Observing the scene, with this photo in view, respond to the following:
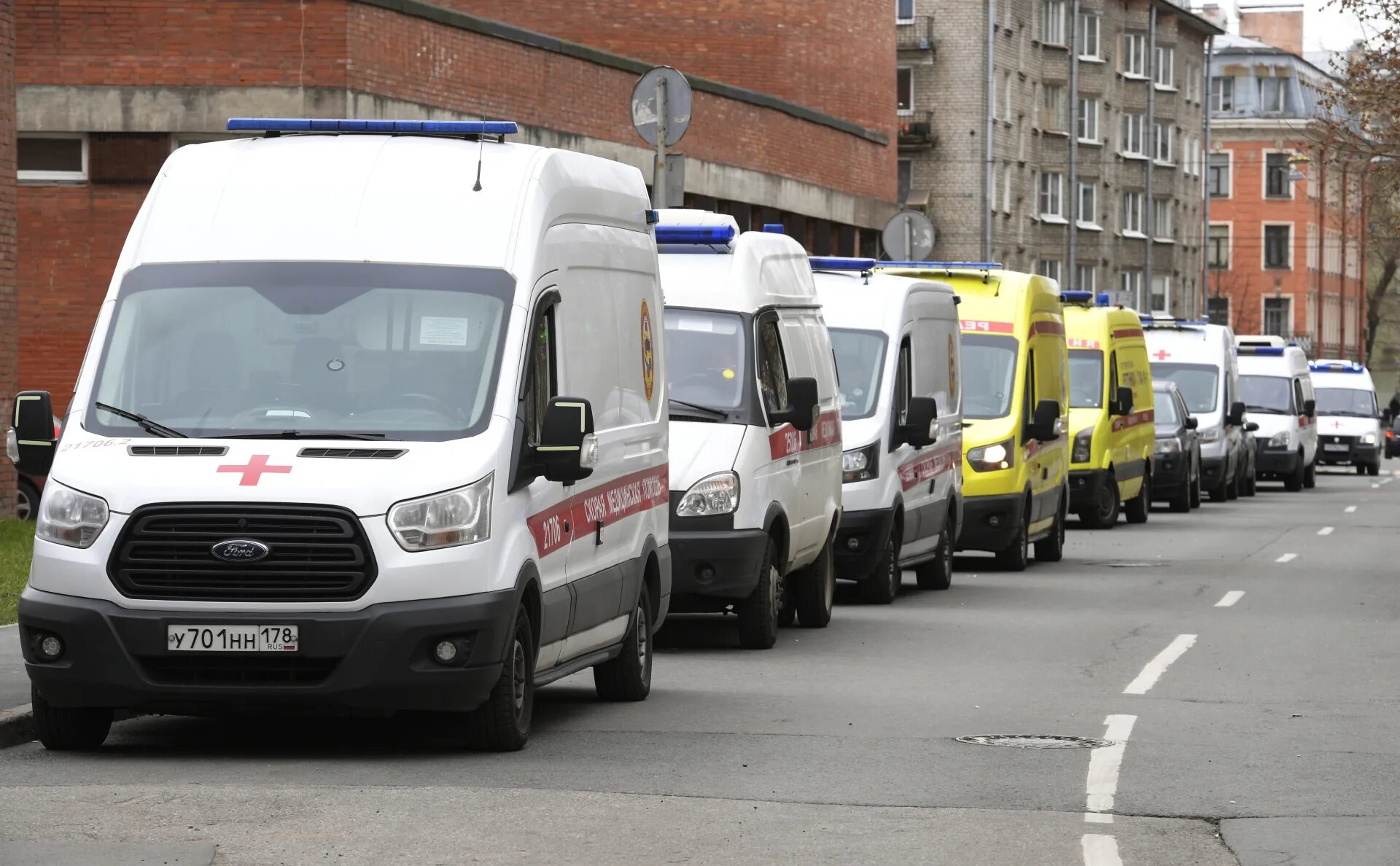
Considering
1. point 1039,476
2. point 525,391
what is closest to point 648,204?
point 525,391

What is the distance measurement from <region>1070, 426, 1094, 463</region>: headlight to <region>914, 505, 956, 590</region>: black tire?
8.96 metres

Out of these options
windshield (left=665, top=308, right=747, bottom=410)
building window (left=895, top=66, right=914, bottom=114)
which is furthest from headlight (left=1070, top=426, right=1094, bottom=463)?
building window (left=895, top=66, right=914, bottom=114)

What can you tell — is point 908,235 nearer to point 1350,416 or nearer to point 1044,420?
point 1044,420

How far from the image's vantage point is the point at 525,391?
10281 millimetres

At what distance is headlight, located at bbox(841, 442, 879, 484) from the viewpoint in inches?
707

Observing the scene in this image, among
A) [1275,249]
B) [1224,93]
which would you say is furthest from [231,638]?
[1275,249]

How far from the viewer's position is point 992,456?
22.1 meters

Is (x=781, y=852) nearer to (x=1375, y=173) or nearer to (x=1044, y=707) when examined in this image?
(x=1044, y=707)

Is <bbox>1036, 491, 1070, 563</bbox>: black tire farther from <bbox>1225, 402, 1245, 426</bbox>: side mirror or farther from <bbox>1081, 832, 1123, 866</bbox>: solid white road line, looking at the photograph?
<bbox>1081, 832, 1123, 866</bbox>: solid white road line

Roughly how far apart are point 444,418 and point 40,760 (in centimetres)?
201

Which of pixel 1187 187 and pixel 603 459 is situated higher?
pixel 1187 187

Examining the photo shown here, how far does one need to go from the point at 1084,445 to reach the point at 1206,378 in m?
9.22

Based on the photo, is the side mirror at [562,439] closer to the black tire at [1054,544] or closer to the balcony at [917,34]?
the black tire at [1054,544]

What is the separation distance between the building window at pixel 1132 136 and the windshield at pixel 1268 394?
1893 inches
